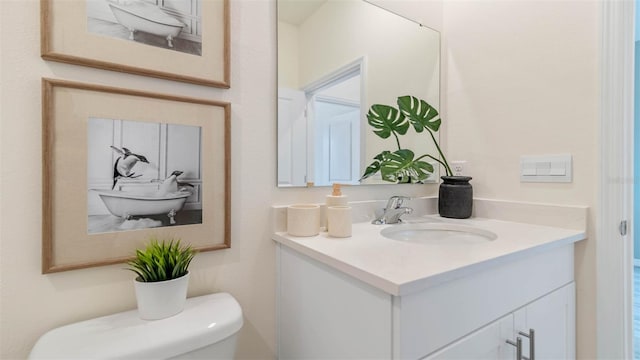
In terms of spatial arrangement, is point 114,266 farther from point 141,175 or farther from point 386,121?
point 386,121

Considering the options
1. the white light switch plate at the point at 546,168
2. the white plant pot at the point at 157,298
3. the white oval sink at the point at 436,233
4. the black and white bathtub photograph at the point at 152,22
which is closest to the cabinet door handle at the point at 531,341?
the white oval sink at the point at 436,233

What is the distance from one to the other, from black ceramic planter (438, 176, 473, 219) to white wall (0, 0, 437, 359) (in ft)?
1.86

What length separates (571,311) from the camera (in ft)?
3.33

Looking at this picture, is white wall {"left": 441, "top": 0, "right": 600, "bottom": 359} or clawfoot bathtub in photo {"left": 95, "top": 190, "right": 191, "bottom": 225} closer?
clawfoot bathtub in photo {"left": 95, "top": 190, "right": 191, "bottom": 225}

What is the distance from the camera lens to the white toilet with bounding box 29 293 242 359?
24.4 inches

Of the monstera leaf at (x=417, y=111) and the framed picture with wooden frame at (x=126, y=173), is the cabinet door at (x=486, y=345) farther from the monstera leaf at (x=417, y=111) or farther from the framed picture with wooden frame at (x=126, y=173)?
the monstera leaf at (x=417, y=111)

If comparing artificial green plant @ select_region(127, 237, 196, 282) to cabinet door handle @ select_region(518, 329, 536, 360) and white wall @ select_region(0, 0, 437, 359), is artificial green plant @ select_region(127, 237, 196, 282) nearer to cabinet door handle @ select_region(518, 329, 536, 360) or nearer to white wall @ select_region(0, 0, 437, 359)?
white wall @ select_region(0, 0, 437, 359)

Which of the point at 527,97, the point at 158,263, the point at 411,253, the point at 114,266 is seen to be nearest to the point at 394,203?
the point at 411,253

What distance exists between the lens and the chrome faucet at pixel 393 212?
3.80 feet

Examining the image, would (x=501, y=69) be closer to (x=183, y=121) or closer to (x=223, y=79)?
(x=223, y=79)

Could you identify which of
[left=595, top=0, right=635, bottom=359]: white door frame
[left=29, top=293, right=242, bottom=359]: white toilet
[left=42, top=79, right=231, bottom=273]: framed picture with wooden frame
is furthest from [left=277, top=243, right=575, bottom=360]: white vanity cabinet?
[left=42, top=79, right=231, bottom=273]: framed picture with wooden frame

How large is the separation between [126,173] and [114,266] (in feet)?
0.81

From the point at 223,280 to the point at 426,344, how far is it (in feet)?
2.01

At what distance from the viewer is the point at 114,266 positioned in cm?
78
